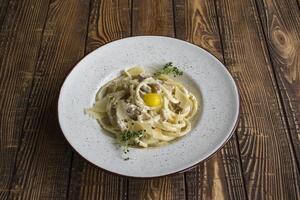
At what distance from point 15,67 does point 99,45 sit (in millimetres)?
290

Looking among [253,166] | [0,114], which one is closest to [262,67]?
[253,166]

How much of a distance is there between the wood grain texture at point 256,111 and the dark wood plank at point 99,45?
1.12 feet

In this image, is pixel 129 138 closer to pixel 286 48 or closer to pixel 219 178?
pixel 219 178

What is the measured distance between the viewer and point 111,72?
1312 millimetres

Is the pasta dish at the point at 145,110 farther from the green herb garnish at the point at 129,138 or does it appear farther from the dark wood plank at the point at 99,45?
the dark wood plank at the point at 99,45

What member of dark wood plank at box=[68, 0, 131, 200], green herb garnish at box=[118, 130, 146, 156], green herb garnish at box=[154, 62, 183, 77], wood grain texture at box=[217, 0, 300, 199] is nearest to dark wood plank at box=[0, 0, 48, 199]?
dark wood plank at box=[68, 0, 131, 200]

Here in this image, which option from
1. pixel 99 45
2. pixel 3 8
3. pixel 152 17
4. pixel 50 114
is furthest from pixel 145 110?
pixel 3 8

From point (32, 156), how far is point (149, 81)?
0.38 meters

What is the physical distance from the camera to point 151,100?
3.88 ft

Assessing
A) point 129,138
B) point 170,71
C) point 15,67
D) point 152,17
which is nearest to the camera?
point 129,138

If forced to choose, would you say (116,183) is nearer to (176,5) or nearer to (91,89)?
(91,89)

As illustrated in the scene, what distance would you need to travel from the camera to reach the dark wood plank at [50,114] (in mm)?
1133

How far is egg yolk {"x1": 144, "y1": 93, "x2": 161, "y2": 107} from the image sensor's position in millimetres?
1181

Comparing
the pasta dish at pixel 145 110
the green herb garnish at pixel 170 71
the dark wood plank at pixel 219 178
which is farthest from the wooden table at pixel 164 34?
the green herb garnish at pixel 170 71
